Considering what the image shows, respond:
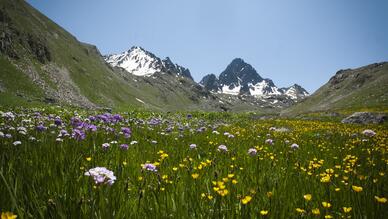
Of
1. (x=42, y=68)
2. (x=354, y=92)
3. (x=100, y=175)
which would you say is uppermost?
(x=354, y=92)

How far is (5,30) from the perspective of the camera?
5891cm

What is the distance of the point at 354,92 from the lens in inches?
5153

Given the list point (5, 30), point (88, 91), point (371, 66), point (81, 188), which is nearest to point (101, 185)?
point (81, 188)

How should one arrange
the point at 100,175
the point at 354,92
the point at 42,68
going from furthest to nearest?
the point at 354,92, the point at 42,68, the point at 100,175

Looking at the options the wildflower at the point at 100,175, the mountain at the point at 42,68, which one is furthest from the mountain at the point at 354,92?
the wildflower at the point at 100,175

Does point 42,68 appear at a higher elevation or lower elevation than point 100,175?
higher

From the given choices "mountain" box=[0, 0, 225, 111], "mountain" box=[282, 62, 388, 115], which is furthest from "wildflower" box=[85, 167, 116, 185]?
"mountain" box=[282, 62, 388, 115]

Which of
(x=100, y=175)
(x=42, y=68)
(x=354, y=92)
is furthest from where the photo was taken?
(x=354, y=92)

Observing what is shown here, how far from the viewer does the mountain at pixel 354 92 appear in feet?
345

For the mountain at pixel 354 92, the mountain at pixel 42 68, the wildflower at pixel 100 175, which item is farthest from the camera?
the mountain at pixel 354 92

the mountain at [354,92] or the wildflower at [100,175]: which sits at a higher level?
the mountain at [354,92]

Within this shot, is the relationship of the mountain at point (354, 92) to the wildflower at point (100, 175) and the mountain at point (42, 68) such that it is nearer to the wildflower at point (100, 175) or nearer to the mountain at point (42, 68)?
the mountain at point (42, 68)

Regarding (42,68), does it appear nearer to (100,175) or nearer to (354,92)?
(100,175)

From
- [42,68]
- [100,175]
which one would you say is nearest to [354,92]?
[42,68]
